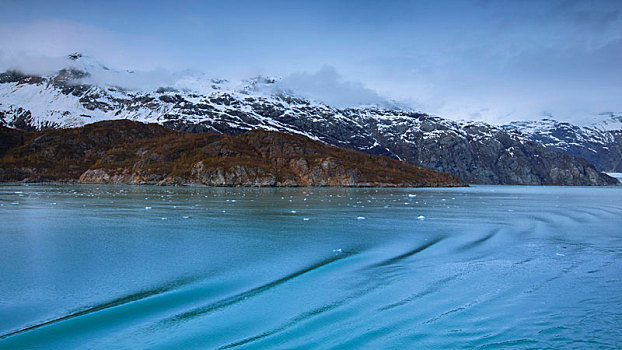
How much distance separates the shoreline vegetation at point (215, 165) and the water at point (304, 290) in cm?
12517

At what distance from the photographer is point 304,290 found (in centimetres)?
1309

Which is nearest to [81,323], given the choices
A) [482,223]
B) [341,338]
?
[341,338]

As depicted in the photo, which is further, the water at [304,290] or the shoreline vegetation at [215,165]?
the shoreline vegetation at [215,165]

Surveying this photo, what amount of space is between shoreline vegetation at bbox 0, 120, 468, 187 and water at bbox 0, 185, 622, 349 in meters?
125

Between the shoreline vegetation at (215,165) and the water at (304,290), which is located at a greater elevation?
the shoreline vegetation at (215,165)

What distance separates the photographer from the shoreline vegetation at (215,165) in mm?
151625

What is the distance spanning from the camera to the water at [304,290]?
31.0 feet

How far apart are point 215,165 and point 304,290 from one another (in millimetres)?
144513

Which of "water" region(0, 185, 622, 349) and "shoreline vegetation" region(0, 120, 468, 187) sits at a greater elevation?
"shoreline vegetation" region(0, 120, 468, 187)

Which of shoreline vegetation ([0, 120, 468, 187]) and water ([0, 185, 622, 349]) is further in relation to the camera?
shoreline vegetation ([0, 120, 468, 187])

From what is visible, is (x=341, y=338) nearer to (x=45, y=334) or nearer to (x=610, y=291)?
(x=45, y=334)

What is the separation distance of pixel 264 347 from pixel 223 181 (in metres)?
139

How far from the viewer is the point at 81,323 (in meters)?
9.83

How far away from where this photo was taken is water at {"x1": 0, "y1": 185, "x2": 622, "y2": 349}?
9.46m
